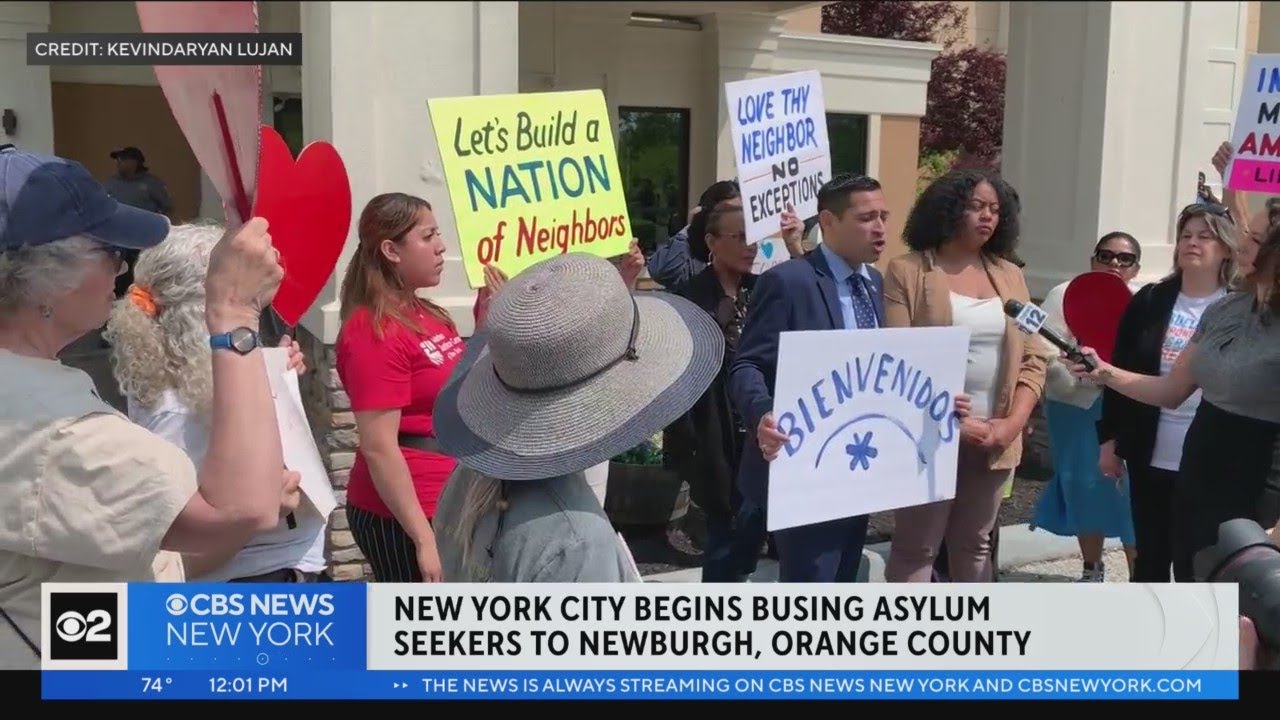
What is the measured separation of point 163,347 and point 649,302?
3.68 feet

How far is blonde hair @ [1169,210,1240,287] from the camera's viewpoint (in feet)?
12.3

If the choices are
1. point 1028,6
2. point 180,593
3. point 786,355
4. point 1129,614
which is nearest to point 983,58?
point 1028,6

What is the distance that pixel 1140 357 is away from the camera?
3854 millimetres

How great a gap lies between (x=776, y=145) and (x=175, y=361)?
268 centimetres

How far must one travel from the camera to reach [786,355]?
2.73 meters

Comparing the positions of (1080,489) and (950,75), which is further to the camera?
(950,75)

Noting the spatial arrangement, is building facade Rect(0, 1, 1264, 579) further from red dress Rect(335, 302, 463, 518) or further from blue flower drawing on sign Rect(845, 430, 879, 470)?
blue flower drawing on sign Rect(845, 430, 879, 470)

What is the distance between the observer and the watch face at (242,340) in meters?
1.56

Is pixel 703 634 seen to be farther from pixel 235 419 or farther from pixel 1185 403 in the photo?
pixel 1185 403

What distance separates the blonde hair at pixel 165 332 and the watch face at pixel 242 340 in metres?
0.82

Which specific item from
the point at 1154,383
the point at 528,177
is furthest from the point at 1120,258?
the point at 528,177

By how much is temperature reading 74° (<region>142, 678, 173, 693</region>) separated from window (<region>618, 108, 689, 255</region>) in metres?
9.18

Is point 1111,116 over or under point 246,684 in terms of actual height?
over

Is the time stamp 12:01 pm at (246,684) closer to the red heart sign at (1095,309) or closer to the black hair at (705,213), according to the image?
the black hair at (705,213)
